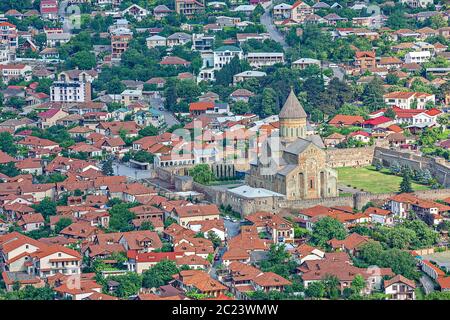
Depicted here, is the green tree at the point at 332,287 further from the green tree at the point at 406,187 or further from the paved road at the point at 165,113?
the paved road at the point at 165,113

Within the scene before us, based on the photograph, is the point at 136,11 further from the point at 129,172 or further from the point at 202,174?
the point at 202,174

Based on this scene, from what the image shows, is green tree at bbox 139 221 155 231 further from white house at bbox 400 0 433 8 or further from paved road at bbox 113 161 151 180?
white house at bbox 400 0 433 8

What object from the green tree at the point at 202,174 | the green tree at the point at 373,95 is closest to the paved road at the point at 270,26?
the green tree at the point at 373,95

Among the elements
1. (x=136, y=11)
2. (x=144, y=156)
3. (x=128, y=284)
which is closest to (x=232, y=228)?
(x=128, y=284)

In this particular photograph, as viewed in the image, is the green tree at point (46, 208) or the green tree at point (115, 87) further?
the green tree at point (115, 87)
